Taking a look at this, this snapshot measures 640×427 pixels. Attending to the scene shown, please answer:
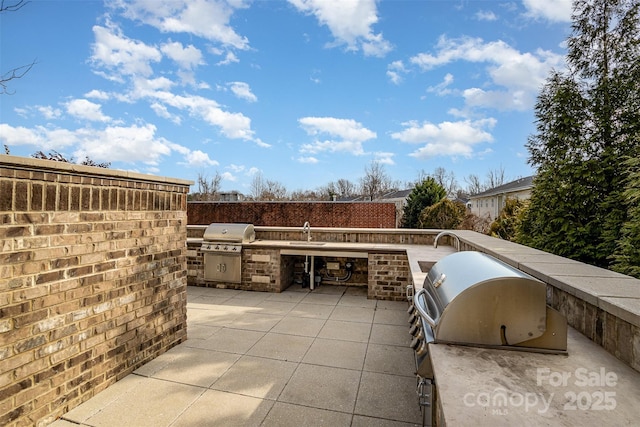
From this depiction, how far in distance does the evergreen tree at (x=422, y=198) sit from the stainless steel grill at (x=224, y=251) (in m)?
13.1

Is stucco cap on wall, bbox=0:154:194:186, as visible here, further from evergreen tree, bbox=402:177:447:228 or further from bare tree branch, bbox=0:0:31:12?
evergreen tree, bbox=402:177:447:228

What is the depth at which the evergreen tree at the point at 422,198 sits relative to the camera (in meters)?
17.4

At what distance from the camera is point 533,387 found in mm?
1151

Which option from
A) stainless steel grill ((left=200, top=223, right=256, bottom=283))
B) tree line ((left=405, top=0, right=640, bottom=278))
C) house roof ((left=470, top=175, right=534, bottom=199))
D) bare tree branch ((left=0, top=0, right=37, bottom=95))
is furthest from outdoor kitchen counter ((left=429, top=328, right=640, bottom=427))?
house roof ((left=470, top=175, right=534, bottom=199))

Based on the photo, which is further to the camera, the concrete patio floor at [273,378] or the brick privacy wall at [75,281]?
the concrete patio floor at [273,378]

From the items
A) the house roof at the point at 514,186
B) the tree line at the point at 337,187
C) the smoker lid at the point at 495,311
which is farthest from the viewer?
the tree line at the point at 337,187

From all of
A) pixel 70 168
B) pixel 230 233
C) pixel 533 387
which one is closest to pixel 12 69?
pixel 70 168

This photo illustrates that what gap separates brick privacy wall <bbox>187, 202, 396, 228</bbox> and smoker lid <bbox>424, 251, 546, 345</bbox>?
13275 mm

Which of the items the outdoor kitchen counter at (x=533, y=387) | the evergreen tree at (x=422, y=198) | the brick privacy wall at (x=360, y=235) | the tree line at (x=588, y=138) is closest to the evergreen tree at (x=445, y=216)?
the evergreen tree at (x=422, y=198)

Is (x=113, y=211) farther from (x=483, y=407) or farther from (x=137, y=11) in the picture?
(x=137, y=11)

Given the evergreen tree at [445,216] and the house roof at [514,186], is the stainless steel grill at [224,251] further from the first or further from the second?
the house roof at [514,186]

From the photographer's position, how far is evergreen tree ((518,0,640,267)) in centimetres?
567

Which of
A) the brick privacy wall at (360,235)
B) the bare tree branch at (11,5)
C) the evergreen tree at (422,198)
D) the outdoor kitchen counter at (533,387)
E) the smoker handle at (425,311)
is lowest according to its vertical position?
the outdoor kitchen counter at (533,387)

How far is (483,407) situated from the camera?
3.29 ft
